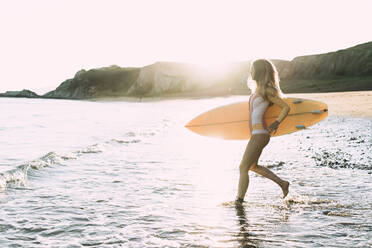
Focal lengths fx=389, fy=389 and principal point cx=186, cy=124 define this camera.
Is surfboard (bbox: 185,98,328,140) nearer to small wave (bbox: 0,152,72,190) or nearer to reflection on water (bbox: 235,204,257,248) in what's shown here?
reflection on water (bbox: 235,204,257,248)

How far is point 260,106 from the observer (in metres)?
6.02

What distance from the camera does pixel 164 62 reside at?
493ft

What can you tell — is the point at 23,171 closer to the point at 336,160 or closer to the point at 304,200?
the point at 304,200

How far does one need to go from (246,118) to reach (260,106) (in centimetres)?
149

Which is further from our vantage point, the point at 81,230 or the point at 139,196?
the point at 139,196

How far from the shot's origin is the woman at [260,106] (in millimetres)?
5883

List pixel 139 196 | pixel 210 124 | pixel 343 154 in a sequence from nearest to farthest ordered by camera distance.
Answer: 1. pixel 139 196
2. pixel 210 124
3. pixel 343 154

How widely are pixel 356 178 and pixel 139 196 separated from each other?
4.29 metres

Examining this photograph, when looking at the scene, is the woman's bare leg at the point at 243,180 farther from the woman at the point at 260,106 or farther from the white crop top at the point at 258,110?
the white crop top at the point at 258,110

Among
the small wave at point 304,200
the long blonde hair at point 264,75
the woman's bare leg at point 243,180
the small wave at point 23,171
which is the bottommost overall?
the small wave at point 304,200

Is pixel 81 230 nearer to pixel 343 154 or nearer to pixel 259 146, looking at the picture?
pixel 259 146

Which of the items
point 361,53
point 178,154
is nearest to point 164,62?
point 361,53

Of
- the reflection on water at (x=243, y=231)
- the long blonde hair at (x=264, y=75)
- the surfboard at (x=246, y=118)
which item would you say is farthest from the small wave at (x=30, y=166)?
the long blonde hair at (x=264, y=75)

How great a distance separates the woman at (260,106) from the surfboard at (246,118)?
127cm
